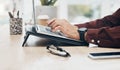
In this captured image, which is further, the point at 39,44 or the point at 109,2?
the point at 109,2

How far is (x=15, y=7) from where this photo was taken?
4.77 ft

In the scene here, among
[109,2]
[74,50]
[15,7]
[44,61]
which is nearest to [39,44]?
[74,50]

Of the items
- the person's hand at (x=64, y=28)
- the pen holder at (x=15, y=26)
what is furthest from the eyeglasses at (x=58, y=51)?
the pen holder at (x=15, y=26)

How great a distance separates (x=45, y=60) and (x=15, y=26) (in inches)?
25.0

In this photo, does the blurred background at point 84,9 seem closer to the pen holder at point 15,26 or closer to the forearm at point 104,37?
the pen holder at point 15,26

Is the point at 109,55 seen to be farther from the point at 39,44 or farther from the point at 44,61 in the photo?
the point at 39,44

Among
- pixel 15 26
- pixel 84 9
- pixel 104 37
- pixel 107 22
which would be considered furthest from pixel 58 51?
pixel 84 9

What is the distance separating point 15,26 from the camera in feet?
4.59

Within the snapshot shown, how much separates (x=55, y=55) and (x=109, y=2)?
1902 mm

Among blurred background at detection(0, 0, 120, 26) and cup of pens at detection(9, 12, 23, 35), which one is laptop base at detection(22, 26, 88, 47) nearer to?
cup of pens at detection(9, 12, 23, 35)

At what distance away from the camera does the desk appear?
73 cm

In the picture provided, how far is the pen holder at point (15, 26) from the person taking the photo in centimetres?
138

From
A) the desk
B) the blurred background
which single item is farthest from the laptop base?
the blurred background

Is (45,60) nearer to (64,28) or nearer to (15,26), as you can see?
(64,28)
